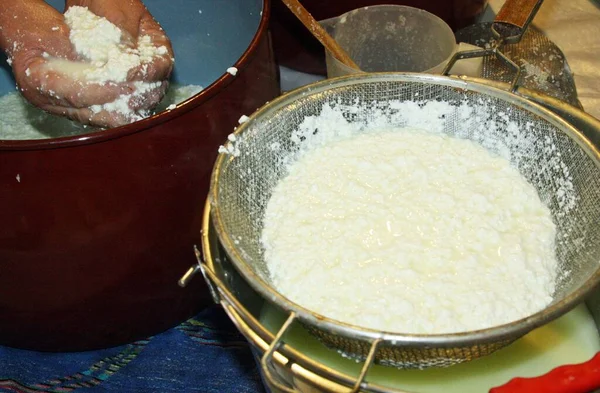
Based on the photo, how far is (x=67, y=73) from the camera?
0.61 metres

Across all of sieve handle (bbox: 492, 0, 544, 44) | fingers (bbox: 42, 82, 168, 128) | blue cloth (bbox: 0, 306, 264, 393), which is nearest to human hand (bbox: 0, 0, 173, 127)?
fingers (bbox: 42, 82, 168, 128)

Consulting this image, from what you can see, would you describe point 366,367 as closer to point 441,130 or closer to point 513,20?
point 441,130

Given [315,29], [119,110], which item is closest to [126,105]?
[119,110]

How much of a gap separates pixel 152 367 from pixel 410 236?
0.36m

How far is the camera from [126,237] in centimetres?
61

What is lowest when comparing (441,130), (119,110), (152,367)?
(152,367)

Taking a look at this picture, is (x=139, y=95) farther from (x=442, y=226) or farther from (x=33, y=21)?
(x=442, y=226)

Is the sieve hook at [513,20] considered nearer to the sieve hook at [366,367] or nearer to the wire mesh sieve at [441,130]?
the wire mesh sieve at [441,130]

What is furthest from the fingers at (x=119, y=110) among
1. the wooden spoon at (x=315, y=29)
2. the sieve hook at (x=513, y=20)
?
the sieve hook at (x=513, y=20)

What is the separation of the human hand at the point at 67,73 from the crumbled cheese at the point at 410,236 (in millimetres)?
168

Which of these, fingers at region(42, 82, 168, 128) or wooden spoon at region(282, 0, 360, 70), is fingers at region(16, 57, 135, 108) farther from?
wooden spoon at region(282, 0, 360, 70)

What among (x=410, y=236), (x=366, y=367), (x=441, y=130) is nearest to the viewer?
(x=366, y=367)

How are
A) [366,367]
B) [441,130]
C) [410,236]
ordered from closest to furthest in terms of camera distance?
[366,367], [410,236], [441,130]

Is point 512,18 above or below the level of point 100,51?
below
